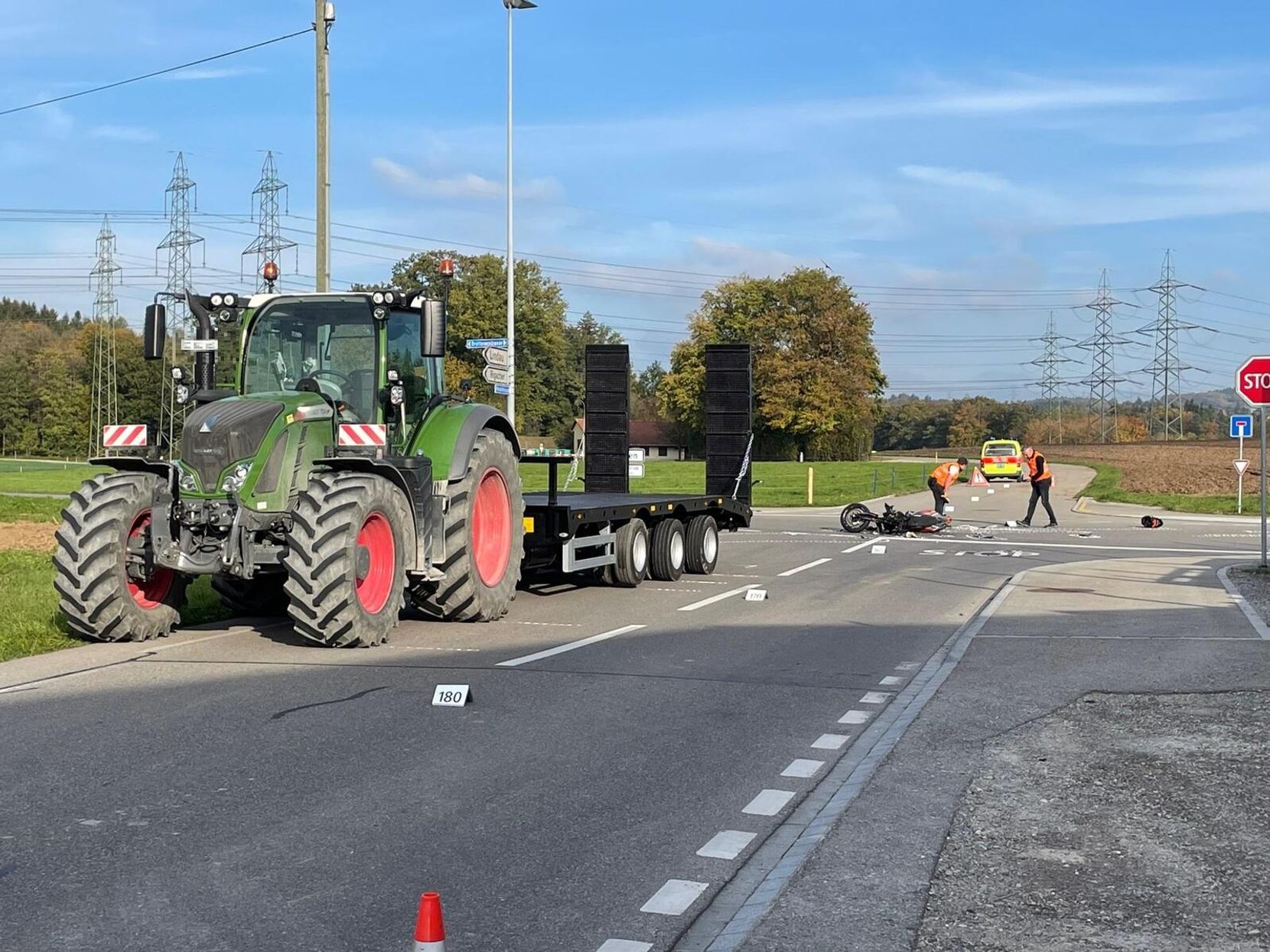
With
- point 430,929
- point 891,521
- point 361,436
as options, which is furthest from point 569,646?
point 891,521

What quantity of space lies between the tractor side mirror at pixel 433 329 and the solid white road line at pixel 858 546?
13.4 metres

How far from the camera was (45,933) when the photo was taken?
4.74m

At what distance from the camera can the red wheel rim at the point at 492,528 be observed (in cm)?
1405

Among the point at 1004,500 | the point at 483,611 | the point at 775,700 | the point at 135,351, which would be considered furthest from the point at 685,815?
the point at 135,351

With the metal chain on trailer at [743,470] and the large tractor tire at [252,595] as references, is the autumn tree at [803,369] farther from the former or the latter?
the large tractor tire at [252,595]

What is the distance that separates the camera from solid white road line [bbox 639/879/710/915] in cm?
514

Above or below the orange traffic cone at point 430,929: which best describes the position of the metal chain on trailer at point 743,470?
above

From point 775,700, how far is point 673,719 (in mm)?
1085

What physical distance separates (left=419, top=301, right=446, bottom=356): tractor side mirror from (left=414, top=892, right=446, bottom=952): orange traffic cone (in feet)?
30.3

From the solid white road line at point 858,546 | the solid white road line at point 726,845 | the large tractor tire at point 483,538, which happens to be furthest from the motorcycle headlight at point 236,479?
the solid white road line at point 858,546

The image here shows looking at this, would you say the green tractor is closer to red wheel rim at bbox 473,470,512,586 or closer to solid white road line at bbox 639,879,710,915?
red wheel rim at bbox 473,470,512,586

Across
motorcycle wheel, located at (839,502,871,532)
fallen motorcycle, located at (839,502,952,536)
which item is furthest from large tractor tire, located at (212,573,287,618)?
motorcycle wheel, located at (839,502,871,532)

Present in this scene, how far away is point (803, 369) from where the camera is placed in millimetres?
97188

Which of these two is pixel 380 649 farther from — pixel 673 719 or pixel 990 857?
pixel 990 857
